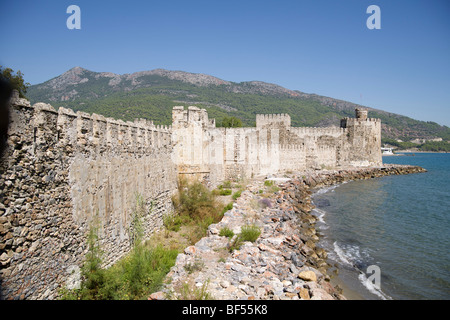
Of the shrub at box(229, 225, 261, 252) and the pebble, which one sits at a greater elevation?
the shrub at box(229, 225, 261, 252)

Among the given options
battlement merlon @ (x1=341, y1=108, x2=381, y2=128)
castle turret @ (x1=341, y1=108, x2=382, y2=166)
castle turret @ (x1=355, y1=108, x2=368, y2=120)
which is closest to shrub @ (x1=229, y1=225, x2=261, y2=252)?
castle turret @ (x1=341, y1=108, x2=382, y2=166)

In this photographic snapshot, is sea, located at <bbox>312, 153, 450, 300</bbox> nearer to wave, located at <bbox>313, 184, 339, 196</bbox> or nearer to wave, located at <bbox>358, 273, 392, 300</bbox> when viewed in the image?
wave, located at <bbox>358, 273, 392, 300</bbox>

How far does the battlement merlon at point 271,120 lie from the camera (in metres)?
28.6

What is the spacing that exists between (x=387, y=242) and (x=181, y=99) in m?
87.1

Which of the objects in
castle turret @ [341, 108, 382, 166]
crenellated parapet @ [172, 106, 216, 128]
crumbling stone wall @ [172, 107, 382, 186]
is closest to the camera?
crenellated parapet @ [172, 106, 216, 128]

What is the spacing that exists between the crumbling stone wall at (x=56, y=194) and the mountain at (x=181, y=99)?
49.0 meters

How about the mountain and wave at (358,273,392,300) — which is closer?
wave at (358,273,392,300)

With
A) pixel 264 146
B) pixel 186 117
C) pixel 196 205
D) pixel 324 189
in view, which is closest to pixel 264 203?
pixel 196 205

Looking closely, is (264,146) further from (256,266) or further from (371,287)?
(256,266)

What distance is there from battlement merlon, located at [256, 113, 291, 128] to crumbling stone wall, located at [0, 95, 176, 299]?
2127 centimetres

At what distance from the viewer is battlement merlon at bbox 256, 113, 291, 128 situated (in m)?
28.6

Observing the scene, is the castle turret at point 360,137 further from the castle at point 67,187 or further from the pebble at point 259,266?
the castle at point 67,187

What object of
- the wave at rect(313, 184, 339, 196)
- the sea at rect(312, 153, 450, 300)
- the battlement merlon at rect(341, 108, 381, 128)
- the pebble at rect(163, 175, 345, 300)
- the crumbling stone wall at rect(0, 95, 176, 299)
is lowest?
the sea at rect(312, 153, 450, 300)

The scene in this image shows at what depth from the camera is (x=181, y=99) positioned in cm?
9469
